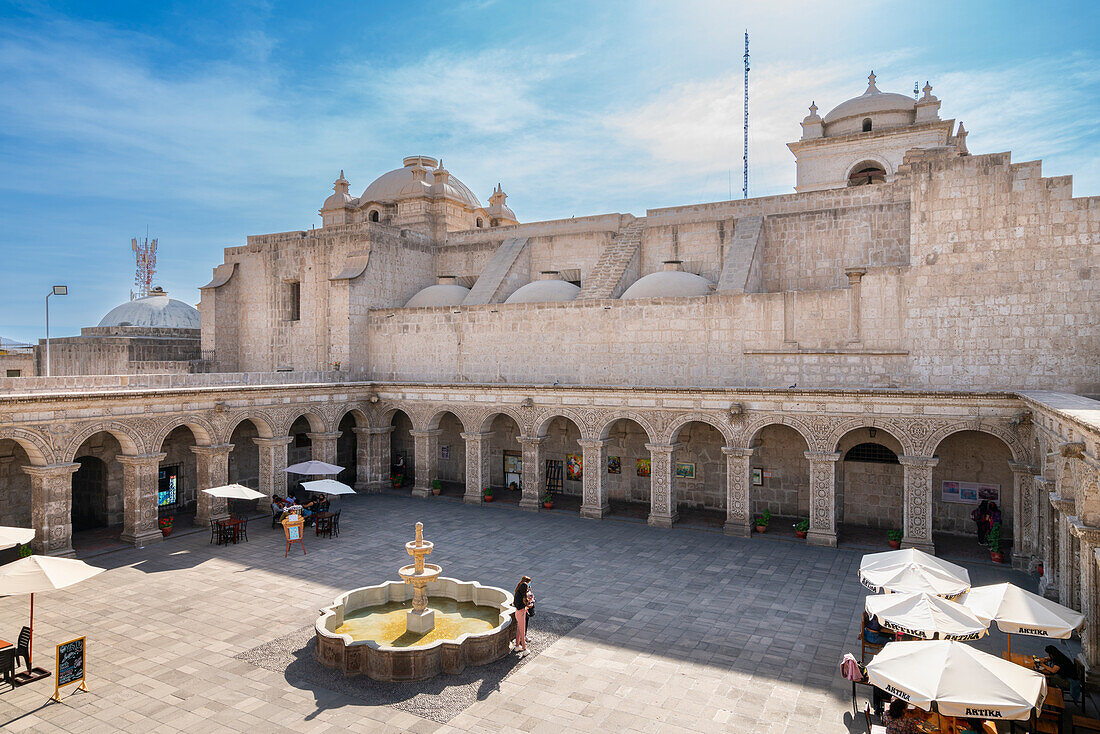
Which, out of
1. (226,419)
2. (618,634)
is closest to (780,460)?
(618,634)

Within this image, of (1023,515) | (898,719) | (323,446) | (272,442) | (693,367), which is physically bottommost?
(898,719)

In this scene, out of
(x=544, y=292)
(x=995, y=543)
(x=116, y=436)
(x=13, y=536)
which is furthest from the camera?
(x=544, y=292)

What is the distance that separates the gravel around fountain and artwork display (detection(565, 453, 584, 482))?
1359 cm

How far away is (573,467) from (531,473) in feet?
8.87

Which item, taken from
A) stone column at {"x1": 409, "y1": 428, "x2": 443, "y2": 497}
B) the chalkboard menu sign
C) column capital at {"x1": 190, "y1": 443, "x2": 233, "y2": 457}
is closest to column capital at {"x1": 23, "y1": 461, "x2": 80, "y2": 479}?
column capital at {"x1": 190, "y1": 443, "x2": 233, "y2": 457}

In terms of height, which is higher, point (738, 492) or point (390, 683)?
point (738, 492)

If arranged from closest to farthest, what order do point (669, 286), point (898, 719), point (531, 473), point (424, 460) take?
1. point (898, 719)
2. point (669, 286)
3. point (531, 473)
4. point (424, 460)

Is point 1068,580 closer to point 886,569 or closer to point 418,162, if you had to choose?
point 886,569

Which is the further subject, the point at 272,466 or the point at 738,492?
the point at 272,466

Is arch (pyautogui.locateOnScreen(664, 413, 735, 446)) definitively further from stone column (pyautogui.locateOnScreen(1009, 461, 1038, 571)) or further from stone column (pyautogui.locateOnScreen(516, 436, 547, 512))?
stone column (pyautogui.locateOnScreen(1009, 461, 1038, 571))

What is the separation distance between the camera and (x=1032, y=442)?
57.0ft

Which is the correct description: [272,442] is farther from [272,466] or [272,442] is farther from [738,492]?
[738,492]

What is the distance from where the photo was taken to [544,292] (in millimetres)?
27781

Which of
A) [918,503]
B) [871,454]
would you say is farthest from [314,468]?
[918,503]
